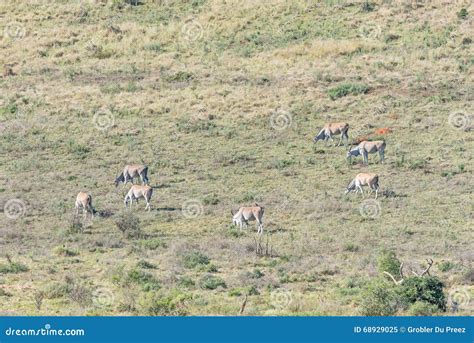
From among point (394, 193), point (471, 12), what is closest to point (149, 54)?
point (471, 12)

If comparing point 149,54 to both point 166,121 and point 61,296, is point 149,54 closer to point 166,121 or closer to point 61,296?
point 166,121

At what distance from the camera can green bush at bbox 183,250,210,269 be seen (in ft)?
100

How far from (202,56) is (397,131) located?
58.6 feet

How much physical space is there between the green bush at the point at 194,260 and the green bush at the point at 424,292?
8513mm

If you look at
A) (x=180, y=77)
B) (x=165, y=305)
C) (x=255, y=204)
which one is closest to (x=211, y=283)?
(x=165, y=305)

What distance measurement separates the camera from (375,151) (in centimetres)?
4619

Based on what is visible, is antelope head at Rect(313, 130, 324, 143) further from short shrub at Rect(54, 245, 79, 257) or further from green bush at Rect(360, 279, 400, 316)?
green bush at Rect(360, 279, 400, 316)

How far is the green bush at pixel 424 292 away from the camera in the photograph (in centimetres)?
2278

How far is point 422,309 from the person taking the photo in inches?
867

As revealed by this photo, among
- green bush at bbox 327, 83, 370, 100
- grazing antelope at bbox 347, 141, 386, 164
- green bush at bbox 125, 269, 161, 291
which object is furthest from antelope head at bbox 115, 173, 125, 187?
green bush at bbox 125, 269, 161, 291

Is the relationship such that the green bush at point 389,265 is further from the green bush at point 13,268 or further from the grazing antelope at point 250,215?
the green bush at point 13,268

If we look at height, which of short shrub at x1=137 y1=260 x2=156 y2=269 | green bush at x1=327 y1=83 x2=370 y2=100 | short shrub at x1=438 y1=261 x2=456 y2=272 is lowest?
short shrub at x1=438 y1=261 x2=456 y2=272

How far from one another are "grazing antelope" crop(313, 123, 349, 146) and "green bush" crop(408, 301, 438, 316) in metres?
27.0

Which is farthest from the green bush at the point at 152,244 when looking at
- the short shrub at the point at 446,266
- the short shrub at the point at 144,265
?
the short shrub at the point at 446,266
